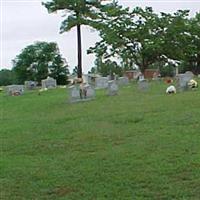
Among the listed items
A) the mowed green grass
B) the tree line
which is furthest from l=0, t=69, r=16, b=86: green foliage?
the mowed green grass

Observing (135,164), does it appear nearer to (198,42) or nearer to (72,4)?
(72,4)

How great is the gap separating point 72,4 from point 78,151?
3875cm

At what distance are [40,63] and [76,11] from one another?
18.1m

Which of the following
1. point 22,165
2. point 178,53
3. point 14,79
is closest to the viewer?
point 22,165

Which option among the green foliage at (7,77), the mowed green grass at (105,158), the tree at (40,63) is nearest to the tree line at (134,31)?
the tree at (40,63)

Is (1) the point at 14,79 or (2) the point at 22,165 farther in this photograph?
(1) the point at 14,79

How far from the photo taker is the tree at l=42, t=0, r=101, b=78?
152 ft

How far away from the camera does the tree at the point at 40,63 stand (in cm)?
6219

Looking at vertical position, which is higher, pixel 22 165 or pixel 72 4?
pixel 72 4

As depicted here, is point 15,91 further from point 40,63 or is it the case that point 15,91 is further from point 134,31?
point 40,63

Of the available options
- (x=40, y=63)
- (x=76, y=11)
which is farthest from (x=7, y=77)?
(x=76, y=11)

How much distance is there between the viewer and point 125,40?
159ft

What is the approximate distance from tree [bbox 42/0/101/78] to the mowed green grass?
33063 mm

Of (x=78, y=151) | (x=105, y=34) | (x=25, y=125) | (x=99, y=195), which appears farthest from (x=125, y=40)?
(x=99, y=195)
